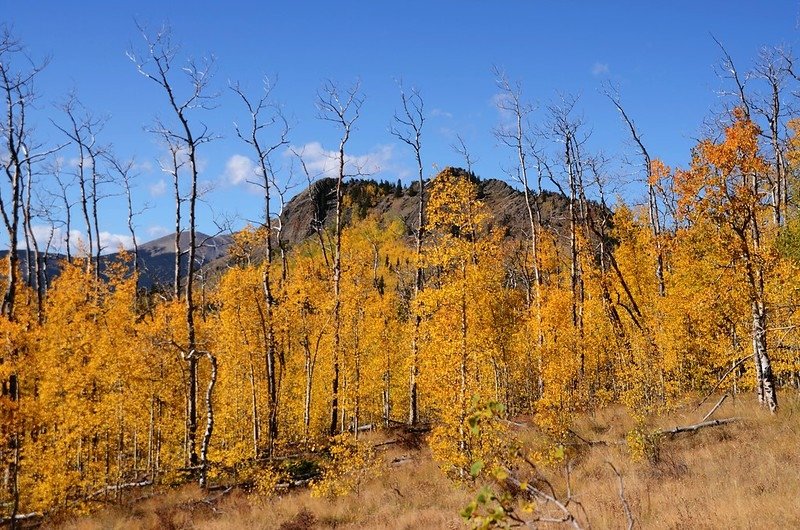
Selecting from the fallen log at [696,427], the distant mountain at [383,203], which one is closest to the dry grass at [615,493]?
the fallen log at [696,427]

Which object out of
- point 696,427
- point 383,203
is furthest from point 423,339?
point 383,203

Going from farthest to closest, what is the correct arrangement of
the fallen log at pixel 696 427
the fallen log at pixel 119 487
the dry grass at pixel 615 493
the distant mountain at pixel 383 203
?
the distant mountain at pixel 383 203 < the fallen log at pixel 119 487 < the fallen log at pixel 696 427 < the dry grass at pixel 615 493

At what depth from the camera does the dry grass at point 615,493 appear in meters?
8.19

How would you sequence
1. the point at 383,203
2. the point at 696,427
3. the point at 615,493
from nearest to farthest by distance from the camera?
the point at 615,493 → the point at 696,427 → the point at 383,203

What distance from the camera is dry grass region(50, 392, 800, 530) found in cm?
819

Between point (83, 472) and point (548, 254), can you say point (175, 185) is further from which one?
point (548, 254)

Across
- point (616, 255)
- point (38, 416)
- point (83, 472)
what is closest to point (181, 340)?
point (83, 472)

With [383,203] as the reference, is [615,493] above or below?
below

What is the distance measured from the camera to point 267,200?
878 inches

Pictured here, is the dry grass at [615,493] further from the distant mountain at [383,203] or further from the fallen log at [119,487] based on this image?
the distant mountain at [383,203]

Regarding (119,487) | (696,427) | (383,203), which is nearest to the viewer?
(696,427)

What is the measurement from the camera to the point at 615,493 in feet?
35.0

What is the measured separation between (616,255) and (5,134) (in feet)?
103

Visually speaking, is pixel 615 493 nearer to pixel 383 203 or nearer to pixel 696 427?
pixel 696 427
